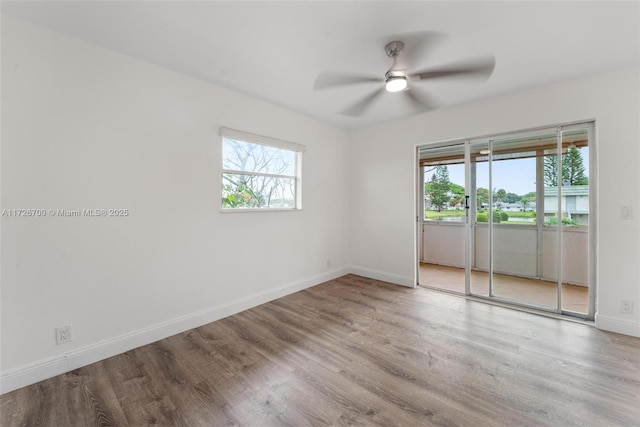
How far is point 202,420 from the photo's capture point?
1546 millimetres

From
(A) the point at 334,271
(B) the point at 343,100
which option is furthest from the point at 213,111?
(A) the point at 334,271

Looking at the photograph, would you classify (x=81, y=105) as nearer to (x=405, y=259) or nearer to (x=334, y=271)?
(x=334, y=271)

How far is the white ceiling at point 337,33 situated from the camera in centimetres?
174

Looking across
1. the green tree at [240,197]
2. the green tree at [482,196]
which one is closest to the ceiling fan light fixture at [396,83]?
the green tree at [240,197]

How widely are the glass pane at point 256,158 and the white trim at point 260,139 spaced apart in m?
0.08

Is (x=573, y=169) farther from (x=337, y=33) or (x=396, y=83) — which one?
(x=337, y=33)

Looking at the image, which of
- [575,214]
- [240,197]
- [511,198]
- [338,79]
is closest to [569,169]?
[575,214]

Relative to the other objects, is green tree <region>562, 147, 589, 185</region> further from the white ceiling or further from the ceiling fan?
the ceiling fan

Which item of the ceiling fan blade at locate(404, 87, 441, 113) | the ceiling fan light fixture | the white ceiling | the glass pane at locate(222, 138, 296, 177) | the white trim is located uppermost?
the white ceiling

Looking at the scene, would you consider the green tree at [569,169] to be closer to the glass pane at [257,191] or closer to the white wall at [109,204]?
the glass pane at [257,191]

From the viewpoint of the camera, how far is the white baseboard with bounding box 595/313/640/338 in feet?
8.10

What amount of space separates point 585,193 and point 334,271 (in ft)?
10.9

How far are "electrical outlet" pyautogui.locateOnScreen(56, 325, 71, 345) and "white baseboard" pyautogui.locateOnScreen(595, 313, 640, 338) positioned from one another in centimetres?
Result: 481

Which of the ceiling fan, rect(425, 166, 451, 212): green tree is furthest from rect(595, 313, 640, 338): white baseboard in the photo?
the ceiling fan
